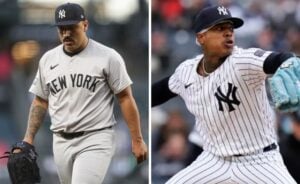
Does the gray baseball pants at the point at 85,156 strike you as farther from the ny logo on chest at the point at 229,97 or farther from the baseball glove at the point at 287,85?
the baseball glove at the point at 287,85

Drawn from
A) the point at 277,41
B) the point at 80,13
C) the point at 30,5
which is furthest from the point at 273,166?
the point at 277,41

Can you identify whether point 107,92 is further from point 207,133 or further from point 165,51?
point 165,51

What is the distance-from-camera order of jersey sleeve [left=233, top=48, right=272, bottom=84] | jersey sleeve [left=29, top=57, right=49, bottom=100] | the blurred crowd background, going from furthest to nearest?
the blurred crowd background → jersey sleeve [left=29, top=57, right=49, bottom=100] → jersey sleeve [left=233, top=48, right=272, bottom=84]

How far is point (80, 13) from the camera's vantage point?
4.02m

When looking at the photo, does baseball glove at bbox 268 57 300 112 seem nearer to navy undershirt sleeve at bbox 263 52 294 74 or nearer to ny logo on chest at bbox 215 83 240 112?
navy undershirt sleeve at bbox 263 52 294 74

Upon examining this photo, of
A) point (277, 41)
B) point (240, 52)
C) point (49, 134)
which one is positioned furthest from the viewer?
point (277, 41)

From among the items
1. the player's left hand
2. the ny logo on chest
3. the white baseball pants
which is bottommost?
the white baseball pants

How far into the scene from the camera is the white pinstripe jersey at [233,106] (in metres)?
3.76

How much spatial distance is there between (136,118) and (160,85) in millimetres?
305

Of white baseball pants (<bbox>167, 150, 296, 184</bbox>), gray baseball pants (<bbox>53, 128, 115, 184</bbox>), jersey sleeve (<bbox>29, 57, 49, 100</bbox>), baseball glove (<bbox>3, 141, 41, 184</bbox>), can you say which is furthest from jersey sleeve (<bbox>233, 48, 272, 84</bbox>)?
baseball glove (<bbox>3, 141, 41, 184</bbox>)

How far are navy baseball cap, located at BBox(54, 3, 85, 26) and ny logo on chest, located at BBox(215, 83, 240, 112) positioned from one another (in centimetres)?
79

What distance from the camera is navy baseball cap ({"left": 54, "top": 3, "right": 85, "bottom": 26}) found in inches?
157

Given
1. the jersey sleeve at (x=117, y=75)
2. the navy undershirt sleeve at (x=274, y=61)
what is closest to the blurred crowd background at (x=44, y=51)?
the jersey sleeve at (x=117, y=75)

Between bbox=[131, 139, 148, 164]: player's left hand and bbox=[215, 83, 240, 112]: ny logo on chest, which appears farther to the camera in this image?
bbox=[131, 139, 148, 164]: player's left hand
